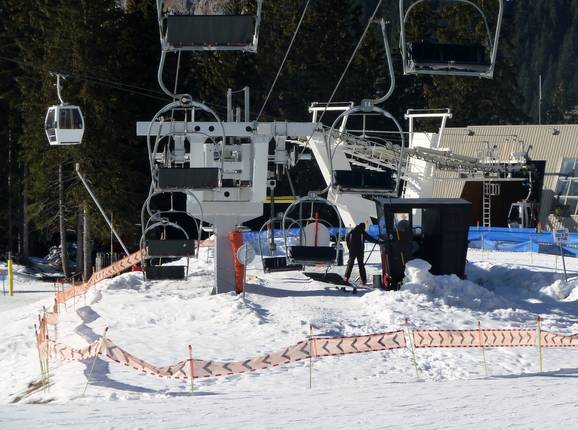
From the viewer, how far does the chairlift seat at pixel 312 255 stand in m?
20.6

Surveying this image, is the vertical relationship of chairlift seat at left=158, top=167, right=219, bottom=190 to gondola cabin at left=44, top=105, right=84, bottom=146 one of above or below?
below

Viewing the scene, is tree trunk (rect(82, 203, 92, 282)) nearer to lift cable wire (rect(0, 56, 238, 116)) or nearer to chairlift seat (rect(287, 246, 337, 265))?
lift cable wire (rect(0, 56, 238, 116))

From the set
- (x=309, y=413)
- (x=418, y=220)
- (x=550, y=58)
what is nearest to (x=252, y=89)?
(x=418, y=220)

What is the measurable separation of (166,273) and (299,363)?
5.80 meters

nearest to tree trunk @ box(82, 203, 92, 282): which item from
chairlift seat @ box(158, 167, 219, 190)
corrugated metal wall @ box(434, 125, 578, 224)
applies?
corrugated metal wall @ box(434, 125, 578, 224)

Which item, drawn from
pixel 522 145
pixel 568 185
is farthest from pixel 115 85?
pixel 568 185

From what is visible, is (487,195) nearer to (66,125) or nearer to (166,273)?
(66,125)

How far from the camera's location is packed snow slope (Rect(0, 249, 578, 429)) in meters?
12.7

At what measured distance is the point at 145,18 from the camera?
4431 cm

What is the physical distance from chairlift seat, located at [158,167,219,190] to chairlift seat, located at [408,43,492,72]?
393cm

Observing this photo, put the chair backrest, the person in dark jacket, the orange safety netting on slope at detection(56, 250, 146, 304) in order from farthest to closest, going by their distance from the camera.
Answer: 1. the chair backrest
2. the orange safety netting on slope at detection(56, 250, 146, 304)
3. the person in dark jacket

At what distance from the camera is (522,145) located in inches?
1868

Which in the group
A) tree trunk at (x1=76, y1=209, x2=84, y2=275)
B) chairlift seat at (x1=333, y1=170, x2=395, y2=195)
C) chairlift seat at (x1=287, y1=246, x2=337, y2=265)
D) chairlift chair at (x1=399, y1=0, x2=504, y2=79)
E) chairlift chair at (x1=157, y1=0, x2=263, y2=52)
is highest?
chairlift chair at (x1=157, y1=0, x2=263, y2=52)

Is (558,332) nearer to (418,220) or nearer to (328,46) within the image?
(418,220)
